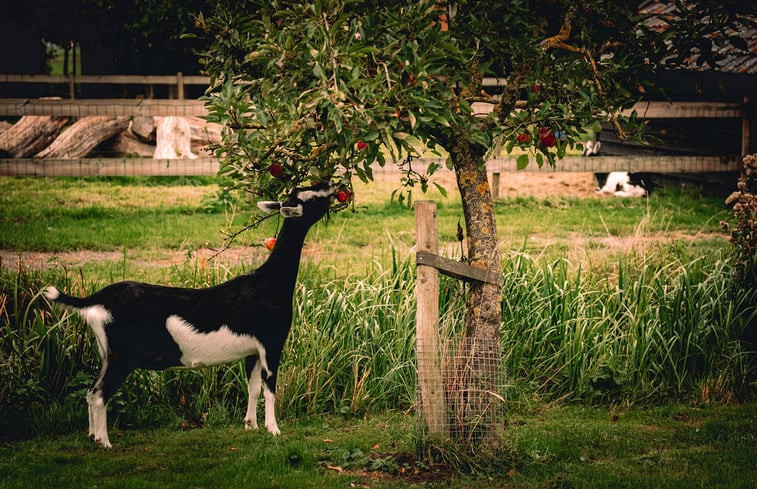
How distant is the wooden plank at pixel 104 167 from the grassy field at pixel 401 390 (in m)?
3.70

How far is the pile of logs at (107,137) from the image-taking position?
16.6 metres

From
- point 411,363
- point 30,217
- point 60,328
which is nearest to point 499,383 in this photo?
point 411,363

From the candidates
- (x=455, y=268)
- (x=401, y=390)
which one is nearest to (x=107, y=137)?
(x=401, y=390)

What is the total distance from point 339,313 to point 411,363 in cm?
73

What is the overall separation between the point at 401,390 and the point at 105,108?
7.85 metres

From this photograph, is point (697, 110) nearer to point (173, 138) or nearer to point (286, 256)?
point (173, 138)

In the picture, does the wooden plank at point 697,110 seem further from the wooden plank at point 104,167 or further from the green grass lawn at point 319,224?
the wooden plank at point 104,167

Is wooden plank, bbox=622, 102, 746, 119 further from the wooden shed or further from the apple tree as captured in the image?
the apple tree

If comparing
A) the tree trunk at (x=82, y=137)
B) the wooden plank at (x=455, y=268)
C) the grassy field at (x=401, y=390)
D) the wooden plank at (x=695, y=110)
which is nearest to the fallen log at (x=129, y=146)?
the tree trunk at (x=82, y=137)

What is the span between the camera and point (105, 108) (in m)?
13.0

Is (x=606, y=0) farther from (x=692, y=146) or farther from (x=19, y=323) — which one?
(x=692, y=146)

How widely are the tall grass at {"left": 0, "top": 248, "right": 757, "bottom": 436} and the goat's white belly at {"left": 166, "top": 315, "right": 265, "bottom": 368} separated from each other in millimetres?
835

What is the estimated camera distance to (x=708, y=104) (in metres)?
14.1

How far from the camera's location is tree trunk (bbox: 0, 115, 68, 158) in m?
16.9
